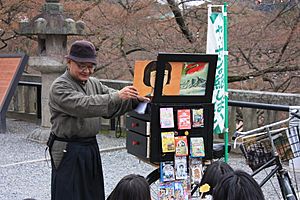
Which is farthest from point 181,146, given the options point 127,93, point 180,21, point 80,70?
point 180,21

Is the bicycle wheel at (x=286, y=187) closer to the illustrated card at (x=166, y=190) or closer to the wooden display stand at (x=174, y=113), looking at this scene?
the wooden display stand at (x=174, y=113)

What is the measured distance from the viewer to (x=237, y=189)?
116 inches

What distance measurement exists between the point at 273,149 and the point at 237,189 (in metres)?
1.71

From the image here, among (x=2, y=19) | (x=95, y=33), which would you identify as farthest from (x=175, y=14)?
(x=2, y=19)

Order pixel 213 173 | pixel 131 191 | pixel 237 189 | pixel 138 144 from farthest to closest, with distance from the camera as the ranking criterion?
1. pixel 138 144
2. pixel 213 173
3. pixel 131 191
4. pixel 237 189

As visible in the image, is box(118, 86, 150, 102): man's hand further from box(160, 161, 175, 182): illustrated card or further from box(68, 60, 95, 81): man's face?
box(160, 161, 175, 182): illustrated card

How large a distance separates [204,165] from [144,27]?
713 cm

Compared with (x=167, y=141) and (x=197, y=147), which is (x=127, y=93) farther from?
(x=197, y=147)

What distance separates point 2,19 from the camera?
12.3 metres

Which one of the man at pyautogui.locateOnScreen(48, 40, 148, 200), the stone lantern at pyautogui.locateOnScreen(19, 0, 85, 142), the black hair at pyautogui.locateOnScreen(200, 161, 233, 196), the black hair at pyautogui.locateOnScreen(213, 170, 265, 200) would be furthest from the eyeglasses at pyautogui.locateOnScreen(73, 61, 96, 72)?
the stone lantern at pyautogui.locateOnScreen(19, 0, 85, 142)

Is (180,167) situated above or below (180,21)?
below

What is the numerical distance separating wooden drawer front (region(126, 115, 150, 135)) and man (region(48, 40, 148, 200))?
319 millimetres

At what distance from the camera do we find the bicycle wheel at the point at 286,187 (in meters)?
4.50

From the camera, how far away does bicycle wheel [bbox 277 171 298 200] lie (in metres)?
4.50
